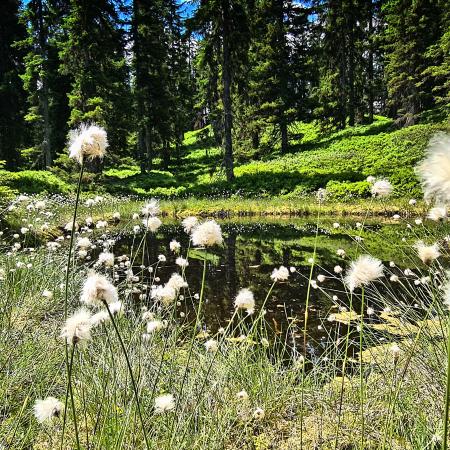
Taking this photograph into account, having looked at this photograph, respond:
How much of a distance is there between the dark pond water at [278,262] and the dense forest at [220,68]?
9846 mm

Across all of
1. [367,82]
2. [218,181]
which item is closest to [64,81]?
[218,181]

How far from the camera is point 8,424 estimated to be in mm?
2088

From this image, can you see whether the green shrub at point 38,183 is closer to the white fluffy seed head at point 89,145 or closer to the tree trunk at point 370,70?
the white fluffy seed head at point 89,145

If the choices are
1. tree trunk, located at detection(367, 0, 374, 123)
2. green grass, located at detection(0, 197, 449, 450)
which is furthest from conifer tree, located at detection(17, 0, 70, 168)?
green grass, located at detection(0, 197, 449, 450)

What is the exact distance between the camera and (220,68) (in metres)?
24.9

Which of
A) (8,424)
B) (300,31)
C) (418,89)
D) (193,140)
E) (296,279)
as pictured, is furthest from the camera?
(193,140)

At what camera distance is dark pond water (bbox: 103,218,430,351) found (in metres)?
5.25

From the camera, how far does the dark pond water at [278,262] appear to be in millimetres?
5250

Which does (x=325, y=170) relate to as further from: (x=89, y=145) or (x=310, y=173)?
(x=89, y=145)

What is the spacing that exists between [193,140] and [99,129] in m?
39.5

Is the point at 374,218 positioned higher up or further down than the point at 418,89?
further down

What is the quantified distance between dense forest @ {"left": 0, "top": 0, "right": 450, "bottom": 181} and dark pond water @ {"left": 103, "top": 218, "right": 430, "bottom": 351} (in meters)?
9.85

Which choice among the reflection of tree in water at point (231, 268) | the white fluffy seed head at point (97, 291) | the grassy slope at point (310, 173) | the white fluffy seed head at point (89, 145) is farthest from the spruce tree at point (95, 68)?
the white fluffy seed head at point (97, 291)

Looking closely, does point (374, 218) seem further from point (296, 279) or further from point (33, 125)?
point (33, 125)
